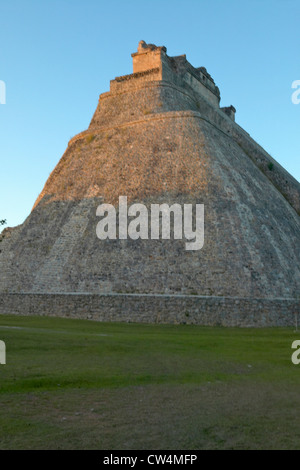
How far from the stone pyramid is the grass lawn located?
7.73 m

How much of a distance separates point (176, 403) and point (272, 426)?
1814mm

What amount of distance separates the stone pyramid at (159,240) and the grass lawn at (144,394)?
7735 mm

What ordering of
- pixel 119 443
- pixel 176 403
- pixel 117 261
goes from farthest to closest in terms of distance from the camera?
pixel 117 261, pixel 176 403, pixel 119 443

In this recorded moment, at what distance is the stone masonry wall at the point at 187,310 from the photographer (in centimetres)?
2214

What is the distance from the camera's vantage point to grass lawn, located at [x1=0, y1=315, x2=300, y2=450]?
6.26 meters

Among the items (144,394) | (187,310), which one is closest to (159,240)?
(187,310)

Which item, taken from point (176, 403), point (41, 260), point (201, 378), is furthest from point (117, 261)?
point (176, 403)

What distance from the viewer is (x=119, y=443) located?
19.7 feet

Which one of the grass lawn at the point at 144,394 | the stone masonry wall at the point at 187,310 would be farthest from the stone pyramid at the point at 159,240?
the grass lawn at the point at 144,394

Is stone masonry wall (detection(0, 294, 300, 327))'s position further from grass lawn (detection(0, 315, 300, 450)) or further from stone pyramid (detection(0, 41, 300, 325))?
grass lawn (detection(0, 315, 300, 450))

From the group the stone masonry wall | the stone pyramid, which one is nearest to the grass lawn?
the stone masonry wall

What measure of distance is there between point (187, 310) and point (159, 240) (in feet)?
16.1
